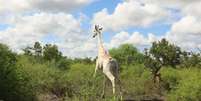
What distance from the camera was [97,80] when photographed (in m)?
21.5

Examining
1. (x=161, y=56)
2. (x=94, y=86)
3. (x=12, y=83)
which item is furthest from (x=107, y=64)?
(x=161, y=56)

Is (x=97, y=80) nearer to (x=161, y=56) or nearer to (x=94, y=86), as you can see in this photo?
(x=94, y=86)

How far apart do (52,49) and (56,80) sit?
19884 mm

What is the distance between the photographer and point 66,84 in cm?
2452

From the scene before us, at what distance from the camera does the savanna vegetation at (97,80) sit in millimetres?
17831

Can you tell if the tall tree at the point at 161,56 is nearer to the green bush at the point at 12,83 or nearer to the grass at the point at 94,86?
the grass at the point at 94,86

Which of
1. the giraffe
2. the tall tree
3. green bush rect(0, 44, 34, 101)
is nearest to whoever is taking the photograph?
green bush rect(0, 44, 34, 101)

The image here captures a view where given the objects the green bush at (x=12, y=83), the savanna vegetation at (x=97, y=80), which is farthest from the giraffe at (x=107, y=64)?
the green bush at (x=12, y=83)

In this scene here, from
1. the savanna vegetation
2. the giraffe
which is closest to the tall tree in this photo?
the savanna vegetation

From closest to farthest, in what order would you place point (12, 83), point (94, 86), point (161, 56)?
→ point (12, 83), point (94, 86), point (161, 56)

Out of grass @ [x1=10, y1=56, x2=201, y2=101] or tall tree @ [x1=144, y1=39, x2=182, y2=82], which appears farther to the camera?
tall tree @ [x1=144, y1=39, x2=182, y2=82]

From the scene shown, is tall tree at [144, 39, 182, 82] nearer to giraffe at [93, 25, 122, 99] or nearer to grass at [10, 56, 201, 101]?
A: grass at [10, 56, 201, 101]

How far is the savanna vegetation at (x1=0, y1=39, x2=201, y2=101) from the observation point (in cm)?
1783

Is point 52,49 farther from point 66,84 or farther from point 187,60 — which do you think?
point 66,84
